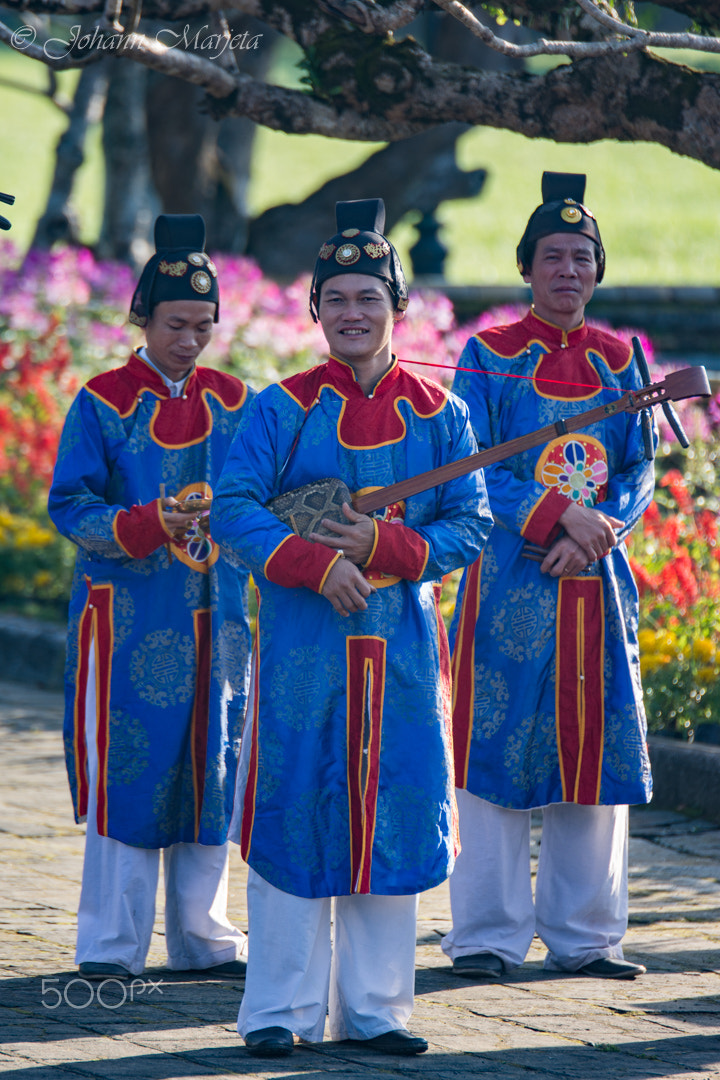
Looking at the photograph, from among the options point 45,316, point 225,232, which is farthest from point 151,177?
point 45,316

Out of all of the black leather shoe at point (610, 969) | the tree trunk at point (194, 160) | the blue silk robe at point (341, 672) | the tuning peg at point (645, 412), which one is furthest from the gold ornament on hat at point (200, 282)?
the tree trunk at point (194, 160)

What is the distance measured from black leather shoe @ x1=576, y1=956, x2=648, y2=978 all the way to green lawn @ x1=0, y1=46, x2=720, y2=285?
80.0 ft

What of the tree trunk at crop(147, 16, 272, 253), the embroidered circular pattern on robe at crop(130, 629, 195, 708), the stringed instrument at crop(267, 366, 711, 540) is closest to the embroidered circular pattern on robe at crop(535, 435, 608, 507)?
the stringed instrument at crop(267, 366, 711, 540)

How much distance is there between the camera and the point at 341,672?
3777 millimetres

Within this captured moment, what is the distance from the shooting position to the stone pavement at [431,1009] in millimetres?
3596

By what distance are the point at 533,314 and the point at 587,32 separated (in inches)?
37.5

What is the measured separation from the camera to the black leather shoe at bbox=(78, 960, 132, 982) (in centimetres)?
429

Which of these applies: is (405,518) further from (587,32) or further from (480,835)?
(587,32)

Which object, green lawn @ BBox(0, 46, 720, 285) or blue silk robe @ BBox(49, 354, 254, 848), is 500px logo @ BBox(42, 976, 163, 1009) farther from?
green lawn @ BBox(0, 46, 720, 285)

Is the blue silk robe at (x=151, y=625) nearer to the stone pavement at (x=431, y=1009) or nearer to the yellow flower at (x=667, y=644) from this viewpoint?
the stone pavement at (x=431, y=1009)

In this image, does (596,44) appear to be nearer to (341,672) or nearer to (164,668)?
(341,672)

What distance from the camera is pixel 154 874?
4.50 metres

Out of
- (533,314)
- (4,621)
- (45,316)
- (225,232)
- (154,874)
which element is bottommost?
(154,874)

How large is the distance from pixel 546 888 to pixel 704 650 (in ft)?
7.57
